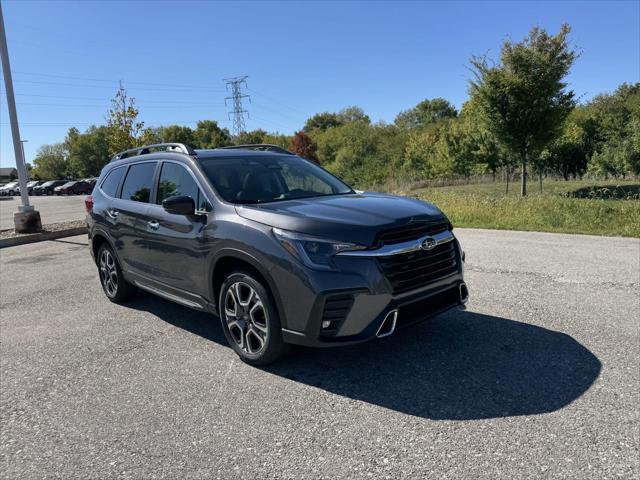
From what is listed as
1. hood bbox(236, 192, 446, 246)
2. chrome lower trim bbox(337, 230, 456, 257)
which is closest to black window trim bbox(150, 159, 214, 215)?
hood bbox(236, 192, 446, 246)

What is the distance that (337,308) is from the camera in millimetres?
3328

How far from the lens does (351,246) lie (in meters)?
3.38

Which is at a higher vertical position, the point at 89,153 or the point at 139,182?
the point at 89,153

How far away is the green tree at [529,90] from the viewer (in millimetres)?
19547

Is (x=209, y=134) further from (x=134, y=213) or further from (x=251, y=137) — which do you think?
(x=134, y=213)

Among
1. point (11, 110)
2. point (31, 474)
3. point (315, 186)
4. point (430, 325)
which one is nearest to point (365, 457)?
point (31, 474)

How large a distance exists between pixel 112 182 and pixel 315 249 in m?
3.70

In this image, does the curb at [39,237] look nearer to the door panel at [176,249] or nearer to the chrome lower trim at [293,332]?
the door panel at [176,249]

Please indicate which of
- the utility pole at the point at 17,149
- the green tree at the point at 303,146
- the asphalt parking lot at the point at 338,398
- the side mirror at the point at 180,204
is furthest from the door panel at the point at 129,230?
the green tree at the point at 303,146

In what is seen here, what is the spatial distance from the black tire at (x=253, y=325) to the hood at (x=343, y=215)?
0.52 m

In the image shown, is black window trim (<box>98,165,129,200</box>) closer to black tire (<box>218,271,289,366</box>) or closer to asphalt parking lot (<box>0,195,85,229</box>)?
black tire (<box>218,271,289,366</box>)

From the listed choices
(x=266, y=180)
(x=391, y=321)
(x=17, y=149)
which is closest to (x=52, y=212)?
(x=17, y=149)

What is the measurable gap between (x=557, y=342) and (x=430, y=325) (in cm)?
111

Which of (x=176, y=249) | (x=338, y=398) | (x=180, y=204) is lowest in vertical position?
(x=338, y=398)
